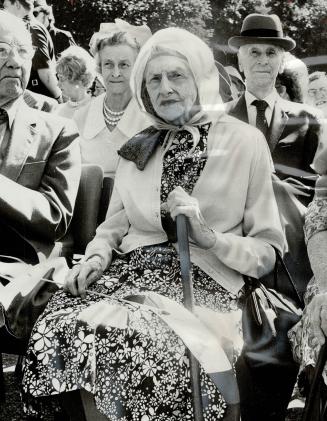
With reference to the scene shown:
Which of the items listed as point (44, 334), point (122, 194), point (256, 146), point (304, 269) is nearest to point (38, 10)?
point (122, 194)

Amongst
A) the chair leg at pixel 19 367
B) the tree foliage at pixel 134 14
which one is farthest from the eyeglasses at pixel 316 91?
the chair leg at pixel 19 367

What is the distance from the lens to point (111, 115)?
2.93 meters

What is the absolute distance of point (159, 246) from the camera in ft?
9.04

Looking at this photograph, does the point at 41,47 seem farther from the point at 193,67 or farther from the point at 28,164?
the point at 193,67

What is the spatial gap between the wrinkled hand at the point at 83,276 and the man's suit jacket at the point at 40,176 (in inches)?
10.6

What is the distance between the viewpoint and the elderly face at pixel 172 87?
269 cm

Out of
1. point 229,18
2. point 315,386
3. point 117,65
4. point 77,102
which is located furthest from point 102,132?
point 315,386

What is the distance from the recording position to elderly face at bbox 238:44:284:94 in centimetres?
279

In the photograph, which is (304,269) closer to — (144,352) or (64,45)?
(144,352)

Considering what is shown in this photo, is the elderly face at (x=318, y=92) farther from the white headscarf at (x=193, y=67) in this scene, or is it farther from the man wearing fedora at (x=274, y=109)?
the white headscarf at (x=193, y=67)

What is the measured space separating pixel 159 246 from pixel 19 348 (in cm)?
82

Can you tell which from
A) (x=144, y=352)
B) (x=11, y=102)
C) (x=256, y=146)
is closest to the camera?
(x=144, y=352)

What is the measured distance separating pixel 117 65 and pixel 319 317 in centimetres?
140

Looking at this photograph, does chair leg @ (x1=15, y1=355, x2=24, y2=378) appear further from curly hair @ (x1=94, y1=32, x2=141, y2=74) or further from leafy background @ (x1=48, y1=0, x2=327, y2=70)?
leafy background @ (x1=48, y1=0, x2=327, y2=70)
